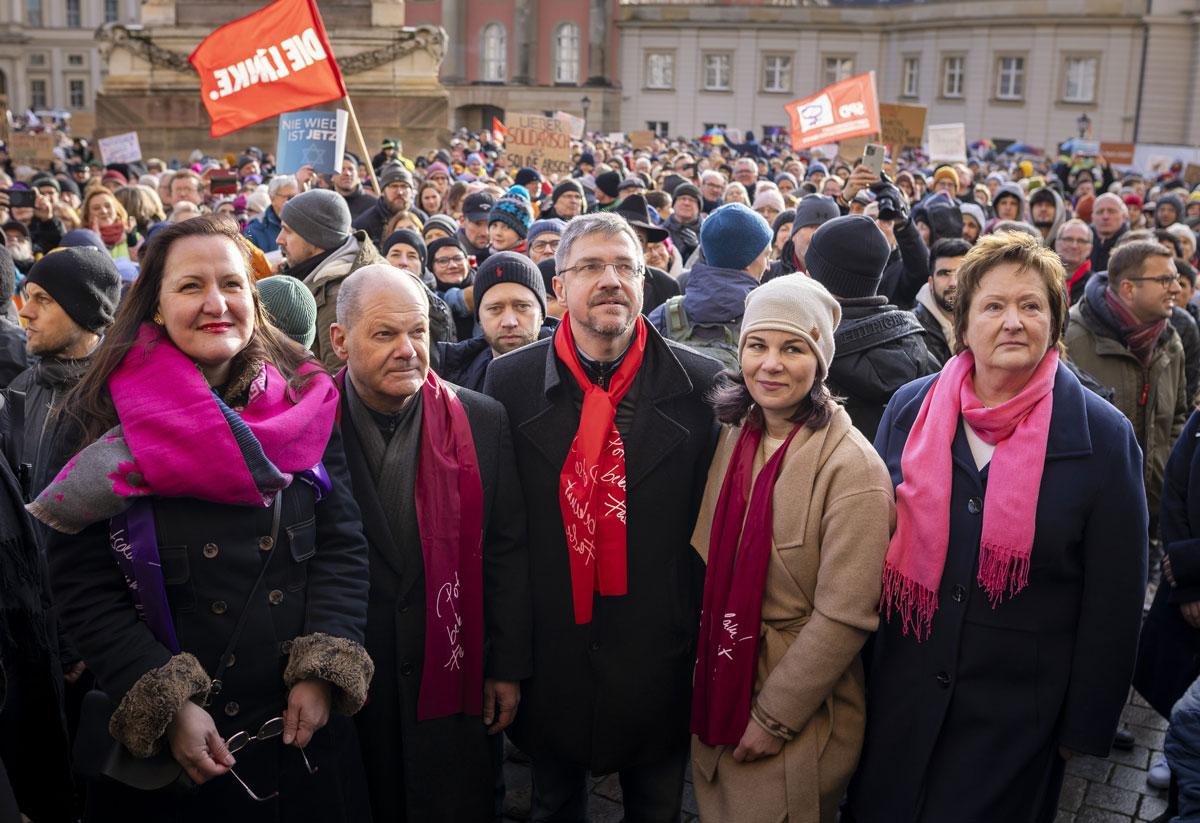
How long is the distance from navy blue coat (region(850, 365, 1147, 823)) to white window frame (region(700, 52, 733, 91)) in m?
52.1

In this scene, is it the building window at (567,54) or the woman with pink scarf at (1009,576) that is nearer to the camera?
the woman with pink scarf at (1009,576)

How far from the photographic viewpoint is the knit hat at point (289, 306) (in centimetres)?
441

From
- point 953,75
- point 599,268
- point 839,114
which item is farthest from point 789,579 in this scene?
point 953,75

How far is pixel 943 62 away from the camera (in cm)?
4841

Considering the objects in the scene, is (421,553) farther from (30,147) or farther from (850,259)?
(30,147)

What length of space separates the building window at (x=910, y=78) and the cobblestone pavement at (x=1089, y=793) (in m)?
49.4

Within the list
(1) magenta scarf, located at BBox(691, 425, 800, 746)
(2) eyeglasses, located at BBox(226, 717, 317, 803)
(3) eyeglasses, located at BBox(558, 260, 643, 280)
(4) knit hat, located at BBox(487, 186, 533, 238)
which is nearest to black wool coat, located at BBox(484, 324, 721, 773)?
(1) magenta scarf, located at BBox(691, 425, 800, 746)

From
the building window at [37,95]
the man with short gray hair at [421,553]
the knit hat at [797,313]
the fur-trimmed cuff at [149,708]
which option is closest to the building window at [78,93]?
the building window at [37,95]

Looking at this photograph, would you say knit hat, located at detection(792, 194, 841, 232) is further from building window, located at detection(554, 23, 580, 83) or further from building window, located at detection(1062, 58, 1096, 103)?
building window, located at detection(554, 23, 580, 83)

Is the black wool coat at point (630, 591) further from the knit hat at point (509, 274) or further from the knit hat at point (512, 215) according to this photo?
the knit hat at point (512, 215)

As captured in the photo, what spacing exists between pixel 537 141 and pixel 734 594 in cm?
1135

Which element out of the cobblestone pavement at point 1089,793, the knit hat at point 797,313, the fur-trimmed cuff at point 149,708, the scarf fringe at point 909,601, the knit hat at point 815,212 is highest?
the knit hat at point 815,212

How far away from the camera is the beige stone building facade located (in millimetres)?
43094

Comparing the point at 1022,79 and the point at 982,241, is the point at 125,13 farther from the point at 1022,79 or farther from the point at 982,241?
the point at 982,241
